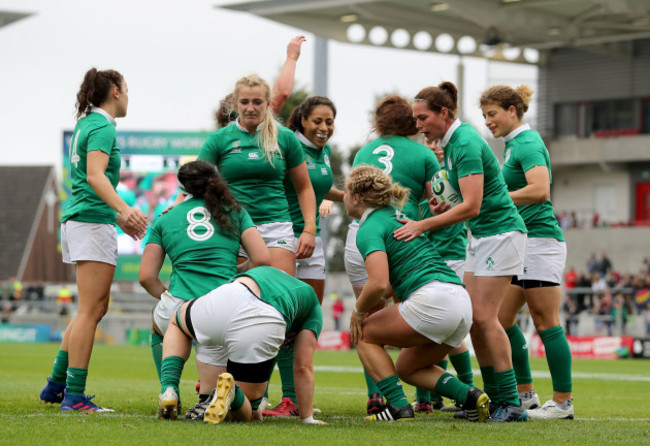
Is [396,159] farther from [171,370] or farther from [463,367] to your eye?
[171,370]

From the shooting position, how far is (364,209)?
6.61 meters

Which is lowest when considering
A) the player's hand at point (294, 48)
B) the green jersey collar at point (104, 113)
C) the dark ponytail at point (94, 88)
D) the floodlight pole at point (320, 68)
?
the green jersey collar at point (104, 113)

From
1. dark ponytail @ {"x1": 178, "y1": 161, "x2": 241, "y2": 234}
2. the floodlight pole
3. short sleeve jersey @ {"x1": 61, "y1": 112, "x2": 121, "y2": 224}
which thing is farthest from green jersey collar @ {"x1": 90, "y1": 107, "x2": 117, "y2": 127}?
the floodlight pole

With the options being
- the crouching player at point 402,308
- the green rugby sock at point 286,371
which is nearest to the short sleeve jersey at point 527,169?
the crouching player at point 402,308

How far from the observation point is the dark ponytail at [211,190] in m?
6.43

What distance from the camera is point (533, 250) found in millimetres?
7527

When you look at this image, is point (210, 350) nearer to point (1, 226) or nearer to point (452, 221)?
point (452, 221)

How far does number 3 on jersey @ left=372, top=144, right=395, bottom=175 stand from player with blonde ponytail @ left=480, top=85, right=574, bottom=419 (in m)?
0.70

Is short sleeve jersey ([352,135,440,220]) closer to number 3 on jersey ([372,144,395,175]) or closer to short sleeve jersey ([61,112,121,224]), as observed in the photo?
number 3 on jersey ([372,144,395,175])

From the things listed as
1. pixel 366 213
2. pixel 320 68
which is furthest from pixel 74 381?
pixel 320 68

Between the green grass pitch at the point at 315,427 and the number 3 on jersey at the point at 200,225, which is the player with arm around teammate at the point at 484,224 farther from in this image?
the number 3 on jersey at the point at 200,225

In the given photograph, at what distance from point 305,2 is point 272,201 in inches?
1107

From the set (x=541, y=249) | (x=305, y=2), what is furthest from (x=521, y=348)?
(x=305, y=2)

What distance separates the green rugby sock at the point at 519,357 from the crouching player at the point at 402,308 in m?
1.16
